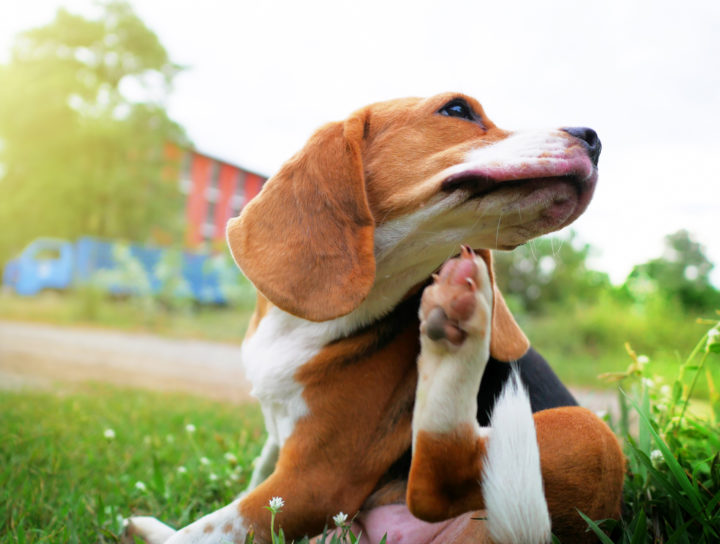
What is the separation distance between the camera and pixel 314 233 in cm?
172

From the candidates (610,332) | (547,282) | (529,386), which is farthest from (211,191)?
(529,386)

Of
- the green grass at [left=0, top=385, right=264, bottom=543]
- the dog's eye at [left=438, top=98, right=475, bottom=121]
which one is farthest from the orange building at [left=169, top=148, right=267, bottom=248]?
the dog's eye at [left=438, top=98, right=475, bottom=121]

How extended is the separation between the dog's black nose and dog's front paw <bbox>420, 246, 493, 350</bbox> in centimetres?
57

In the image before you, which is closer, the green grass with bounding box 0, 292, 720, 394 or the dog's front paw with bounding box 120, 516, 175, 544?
the dog's front paw with bounding box 120, 516, 175, 544

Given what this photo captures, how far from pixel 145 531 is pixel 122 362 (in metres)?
6.13

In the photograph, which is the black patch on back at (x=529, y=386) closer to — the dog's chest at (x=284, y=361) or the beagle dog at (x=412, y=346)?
the beagle dog at (x=412, y=346)

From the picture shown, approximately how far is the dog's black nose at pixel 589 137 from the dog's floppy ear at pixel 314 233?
0.65 metres

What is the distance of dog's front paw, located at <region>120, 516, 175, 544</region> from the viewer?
1.90 m

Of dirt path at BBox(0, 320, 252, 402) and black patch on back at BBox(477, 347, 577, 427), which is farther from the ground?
black patch on back at BBox(477, 347, 577, 427)

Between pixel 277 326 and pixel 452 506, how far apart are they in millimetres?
789

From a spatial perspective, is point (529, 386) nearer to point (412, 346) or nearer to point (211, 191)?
point (412, 346)

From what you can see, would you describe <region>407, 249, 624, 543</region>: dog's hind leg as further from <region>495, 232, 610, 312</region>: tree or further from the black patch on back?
<region>495, 232, 610, 312</region>: tree

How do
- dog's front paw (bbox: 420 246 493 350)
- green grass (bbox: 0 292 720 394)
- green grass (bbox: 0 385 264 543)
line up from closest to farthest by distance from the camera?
dog's front paw (bbox: 420 246 493 350) → green grass (bbox: 0 385 264 543) → green grass (bbox: 0 292 720 394)

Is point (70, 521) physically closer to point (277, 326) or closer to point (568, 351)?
point (277, 326)
